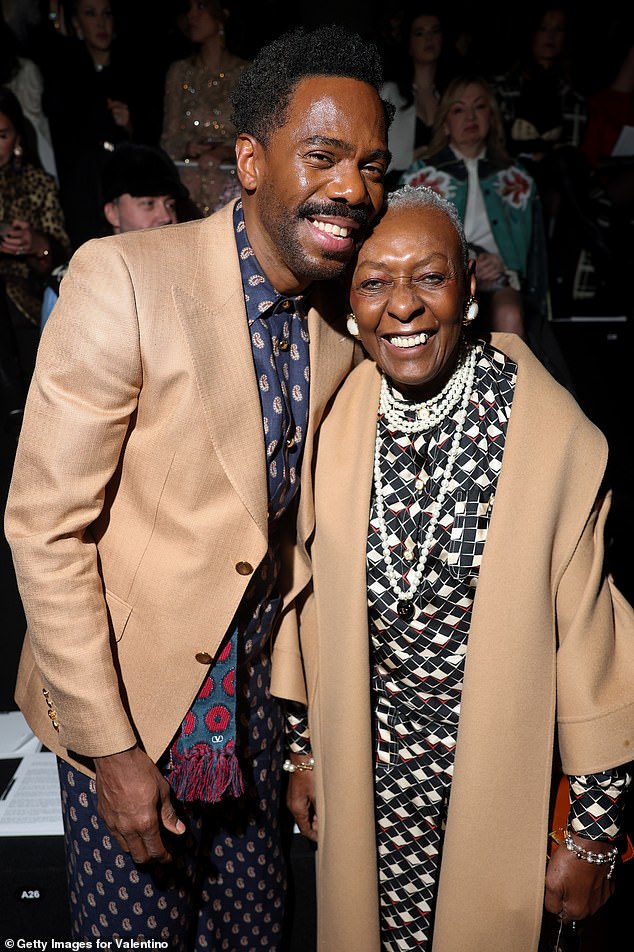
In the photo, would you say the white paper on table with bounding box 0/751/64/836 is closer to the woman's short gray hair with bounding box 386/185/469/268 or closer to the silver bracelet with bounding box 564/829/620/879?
the silver bracelet with bounding box 564/829/620/879

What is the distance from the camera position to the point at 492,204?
3271 millimetres

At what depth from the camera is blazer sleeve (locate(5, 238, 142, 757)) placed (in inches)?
60.8

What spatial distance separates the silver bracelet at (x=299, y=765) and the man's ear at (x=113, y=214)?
194 centimetres

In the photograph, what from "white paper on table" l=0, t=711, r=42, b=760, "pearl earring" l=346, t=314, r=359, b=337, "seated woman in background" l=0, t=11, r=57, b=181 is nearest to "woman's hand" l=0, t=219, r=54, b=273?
"seated woman in background" l=0, t=11, r=57, b=181

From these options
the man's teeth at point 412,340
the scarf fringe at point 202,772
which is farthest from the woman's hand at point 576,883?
the man's teeth at point 412,340

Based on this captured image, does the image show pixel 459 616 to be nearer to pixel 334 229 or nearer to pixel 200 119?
pixel 334 229

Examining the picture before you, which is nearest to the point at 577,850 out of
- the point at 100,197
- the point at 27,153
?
the point at 100,197

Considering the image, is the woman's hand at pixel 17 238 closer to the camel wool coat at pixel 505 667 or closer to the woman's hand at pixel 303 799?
the camel wool coat at pixel 505 667

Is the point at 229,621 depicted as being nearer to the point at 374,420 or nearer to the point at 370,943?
the point at 374,420

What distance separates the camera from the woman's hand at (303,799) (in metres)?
2.12

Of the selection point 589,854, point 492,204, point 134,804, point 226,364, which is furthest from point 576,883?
point 492,204

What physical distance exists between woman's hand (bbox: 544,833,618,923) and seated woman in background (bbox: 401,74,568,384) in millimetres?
1865

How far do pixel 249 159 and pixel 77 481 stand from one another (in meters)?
0.67

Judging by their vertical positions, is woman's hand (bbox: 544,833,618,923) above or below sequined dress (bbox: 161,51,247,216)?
below
